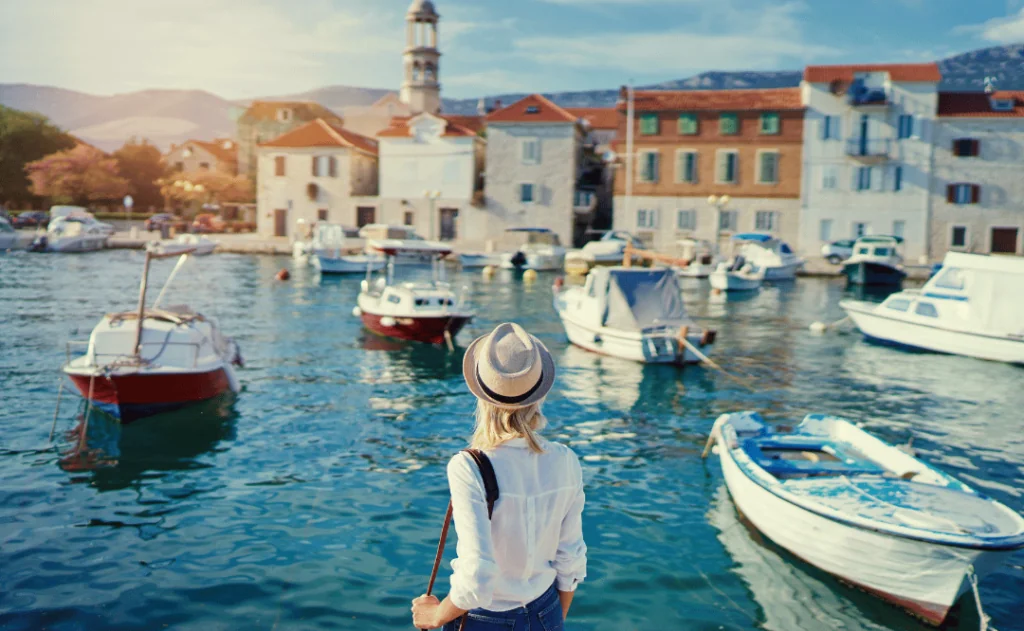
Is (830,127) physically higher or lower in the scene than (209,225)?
higher

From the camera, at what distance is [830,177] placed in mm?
55344

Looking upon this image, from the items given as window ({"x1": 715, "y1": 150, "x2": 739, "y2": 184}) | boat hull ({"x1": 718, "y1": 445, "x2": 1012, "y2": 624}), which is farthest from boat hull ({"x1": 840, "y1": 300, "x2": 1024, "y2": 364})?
window ({"x1": 715, "y1": 150, "x2": 739, "y2": 184})

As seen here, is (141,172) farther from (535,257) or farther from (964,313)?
(964,313)

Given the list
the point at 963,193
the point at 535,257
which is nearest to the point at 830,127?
the point at 963,193

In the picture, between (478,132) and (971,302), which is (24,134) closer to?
(478,132)

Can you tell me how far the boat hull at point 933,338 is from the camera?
882 inches

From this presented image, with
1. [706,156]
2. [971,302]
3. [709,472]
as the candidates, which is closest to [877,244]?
[706,156]

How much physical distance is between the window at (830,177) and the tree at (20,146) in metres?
69.0

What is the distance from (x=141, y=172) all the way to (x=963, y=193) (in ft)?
242

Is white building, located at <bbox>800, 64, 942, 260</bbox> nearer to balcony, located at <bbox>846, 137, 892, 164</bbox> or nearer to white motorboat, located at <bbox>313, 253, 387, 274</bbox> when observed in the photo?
balcony, located at <bbox>846, 137, 892, 164</bbox>

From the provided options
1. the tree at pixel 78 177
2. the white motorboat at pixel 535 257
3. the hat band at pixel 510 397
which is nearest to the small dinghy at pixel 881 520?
the hat band at pixel 510 397

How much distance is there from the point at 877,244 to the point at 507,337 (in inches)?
1932

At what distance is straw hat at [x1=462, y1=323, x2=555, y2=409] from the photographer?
3580mm

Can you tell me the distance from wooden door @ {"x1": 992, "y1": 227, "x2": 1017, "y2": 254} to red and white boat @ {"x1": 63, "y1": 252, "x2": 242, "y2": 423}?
52.1 m
